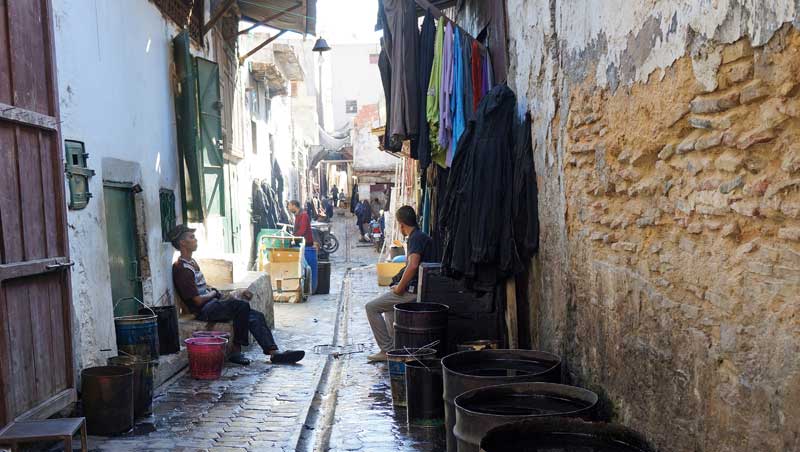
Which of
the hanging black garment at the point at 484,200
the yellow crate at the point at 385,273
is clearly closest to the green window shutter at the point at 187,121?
the yellow crate at the point at 385,273

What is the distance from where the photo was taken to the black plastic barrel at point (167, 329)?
7234 millimetres

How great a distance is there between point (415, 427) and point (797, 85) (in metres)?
4.30

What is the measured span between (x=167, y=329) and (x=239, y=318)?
1368 mm

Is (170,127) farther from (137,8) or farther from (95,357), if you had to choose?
(95,357)

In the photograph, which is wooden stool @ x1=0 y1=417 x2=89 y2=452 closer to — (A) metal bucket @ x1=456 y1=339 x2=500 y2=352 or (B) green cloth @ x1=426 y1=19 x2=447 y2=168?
(A) metal bucket @ x1=456 y1=339 x2=500 y2=352

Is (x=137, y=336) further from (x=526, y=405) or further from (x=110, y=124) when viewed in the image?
(x=526, y=405)

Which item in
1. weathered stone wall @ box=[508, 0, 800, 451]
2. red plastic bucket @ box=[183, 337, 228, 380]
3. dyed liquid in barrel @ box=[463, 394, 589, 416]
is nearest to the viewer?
weathered stone wall @ box=[508, 0, 800, 451]

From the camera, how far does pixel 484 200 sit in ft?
17.4

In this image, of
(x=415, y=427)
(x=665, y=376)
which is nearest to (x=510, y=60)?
(x=415, y=427)

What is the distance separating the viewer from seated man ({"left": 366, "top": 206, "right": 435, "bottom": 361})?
7879 mm

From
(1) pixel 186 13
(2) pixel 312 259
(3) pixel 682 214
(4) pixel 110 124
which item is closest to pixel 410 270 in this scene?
(4) pixel 110 124

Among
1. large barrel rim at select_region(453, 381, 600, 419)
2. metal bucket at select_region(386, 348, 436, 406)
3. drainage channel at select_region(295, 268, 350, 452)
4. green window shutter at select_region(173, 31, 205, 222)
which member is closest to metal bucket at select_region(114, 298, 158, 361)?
drainage channel at select_region(295, 268, 350, 452)

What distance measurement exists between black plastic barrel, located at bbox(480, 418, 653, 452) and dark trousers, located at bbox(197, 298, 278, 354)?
6070 mm

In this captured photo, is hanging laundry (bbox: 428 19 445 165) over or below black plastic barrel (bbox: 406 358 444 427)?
over
